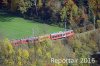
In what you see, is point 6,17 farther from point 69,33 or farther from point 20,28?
point 69,33

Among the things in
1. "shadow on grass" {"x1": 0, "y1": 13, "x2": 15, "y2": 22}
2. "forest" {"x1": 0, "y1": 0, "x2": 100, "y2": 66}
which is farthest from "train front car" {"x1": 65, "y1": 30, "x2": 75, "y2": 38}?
"shadow on grass" {"x1": 0, "y1": 13, "x2": 15, "y2": 22}

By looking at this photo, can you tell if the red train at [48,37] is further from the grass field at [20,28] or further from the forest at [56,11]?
the forest at [56,11]

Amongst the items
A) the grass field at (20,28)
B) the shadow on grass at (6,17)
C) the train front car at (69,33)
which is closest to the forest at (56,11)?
the shadow on grass at (6,17)

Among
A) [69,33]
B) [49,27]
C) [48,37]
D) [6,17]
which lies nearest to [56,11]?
[49,27]

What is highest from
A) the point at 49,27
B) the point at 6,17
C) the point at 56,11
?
the point at 56,11

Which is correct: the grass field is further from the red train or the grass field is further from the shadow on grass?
the red train

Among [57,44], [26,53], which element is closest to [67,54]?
[57,44]

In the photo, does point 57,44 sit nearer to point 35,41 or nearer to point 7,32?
point 35,41

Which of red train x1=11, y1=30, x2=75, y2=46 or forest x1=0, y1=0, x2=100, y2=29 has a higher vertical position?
forest x1=0, y1=0, x2=100, y2=29
